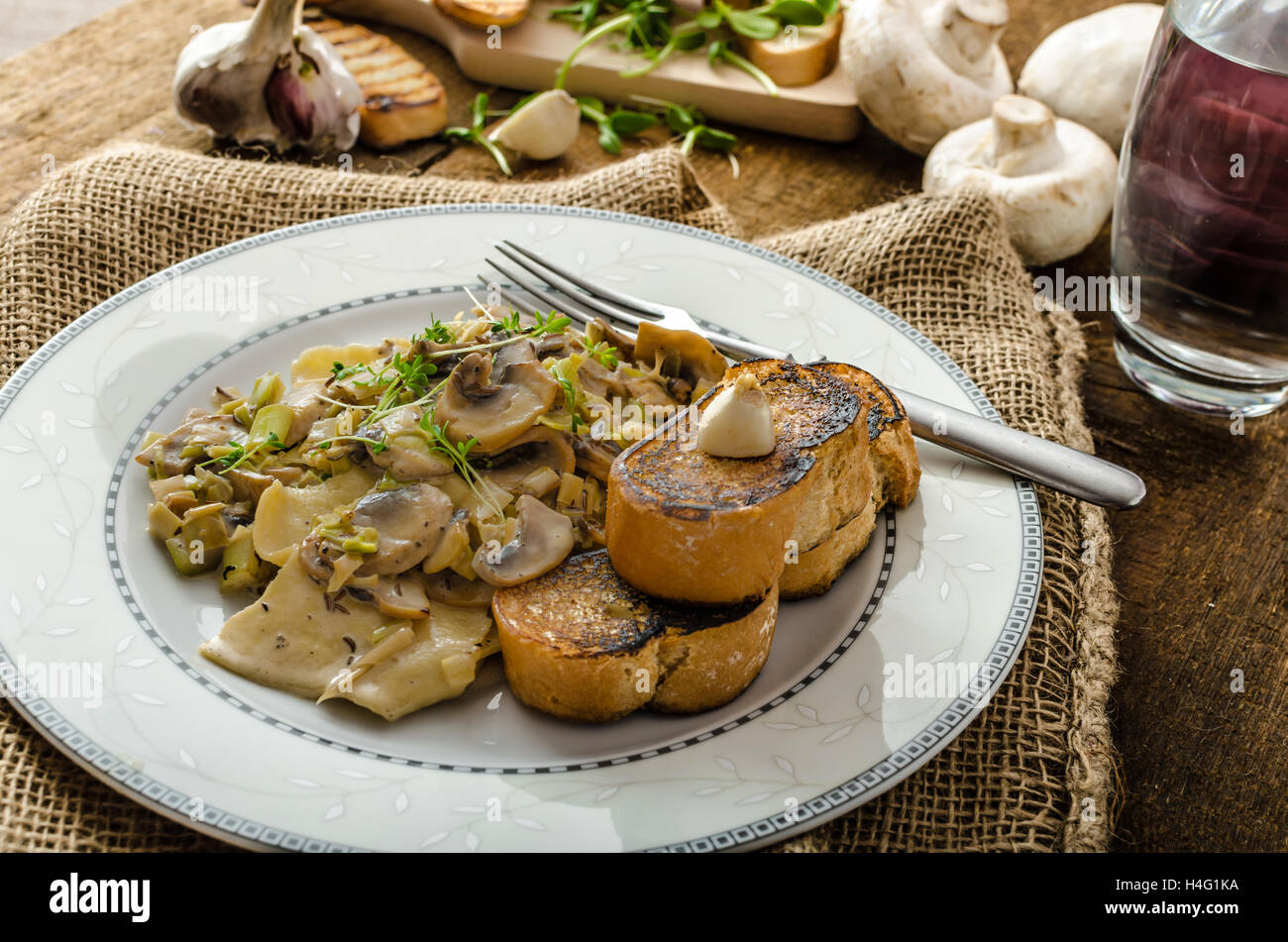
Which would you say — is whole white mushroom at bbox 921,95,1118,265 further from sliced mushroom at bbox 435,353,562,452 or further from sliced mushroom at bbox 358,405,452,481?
sliced mushroom at bbox 358,405,452,481

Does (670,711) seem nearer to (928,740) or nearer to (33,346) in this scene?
(928,740)

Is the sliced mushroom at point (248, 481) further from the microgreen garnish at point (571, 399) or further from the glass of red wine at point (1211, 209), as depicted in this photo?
the glass of red wine at point (1211, 209)

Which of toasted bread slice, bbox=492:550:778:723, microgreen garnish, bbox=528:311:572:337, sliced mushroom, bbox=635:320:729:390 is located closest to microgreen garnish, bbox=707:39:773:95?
sliced mushroom, bbox=635:320:729:390

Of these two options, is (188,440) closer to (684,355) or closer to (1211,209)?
(684,355)

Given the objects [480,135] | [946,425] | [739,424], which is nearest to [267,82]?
[480,135]

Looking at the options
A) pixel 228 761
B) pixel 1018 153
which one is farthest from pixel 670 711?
pixel 1018 153
